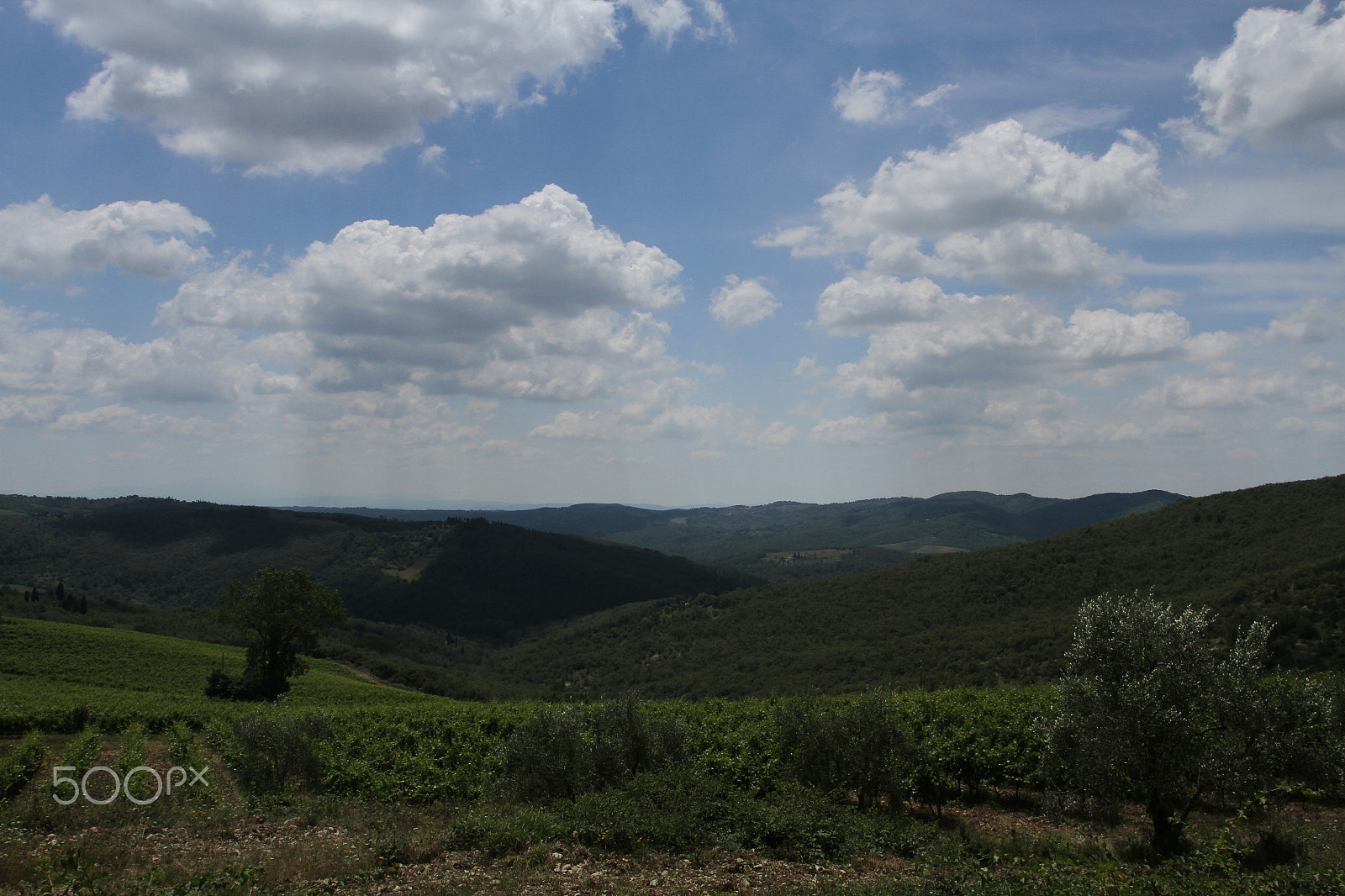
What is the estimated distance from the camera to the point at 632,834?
33.0ft

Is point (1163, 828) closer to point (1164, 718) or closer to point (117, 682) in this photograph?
point (1164, 718)

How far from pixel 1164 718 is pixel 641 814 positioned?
7.66 meters

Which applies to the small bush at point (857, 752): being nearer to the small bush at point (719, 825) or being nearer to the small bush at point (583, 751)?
the small bush at point (719, 825)

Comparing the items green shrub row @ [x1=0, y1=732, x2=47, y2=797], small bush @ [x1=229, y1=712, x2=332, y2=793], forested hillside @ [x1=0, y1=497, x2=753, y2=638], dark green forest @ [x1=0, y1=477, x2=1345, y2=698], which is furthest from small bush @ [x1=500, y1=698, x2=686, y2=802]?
forested hillside @ [x1=0, y1=497, x2=753, y2=638]

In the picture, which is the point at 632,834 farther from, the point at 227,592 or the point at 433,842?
the point at 227,592

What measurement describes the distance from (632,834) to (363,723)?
15.5 meters

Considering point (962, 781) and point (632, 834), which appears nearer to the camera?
point (632, 834)

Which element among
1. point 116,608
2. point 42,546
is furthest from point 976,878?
point 42,546

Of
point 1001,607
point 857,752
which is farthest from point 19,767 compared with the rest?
point 1001,607

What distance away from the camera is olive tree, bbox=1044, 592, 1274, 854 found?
9.58 meters

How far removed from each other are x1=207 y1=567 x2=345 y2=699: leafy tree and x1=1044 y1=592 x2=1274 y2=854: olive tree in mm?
37935

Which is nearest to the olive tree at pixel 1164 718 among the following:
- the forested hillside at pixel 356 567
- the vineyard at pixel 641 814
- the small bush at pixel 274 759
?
the vineyard at pixel 641 814

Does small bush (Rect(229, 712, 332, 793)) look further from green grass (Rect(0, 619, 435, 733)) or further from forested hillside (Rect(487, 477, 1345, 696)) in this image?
forested hillside (Rect(487, 477, 1345, 696))

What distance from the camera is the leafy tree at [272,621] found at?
1459 inches
